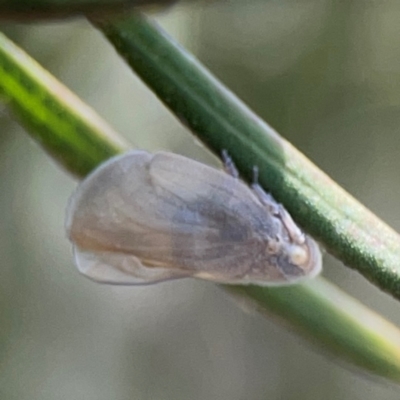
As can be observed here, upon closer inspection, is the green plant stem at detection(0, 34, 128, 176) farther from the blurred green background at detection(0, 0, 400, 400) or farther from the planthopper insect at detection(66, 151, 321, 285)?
the blurred green background at detection(0, 0, 400, 400)

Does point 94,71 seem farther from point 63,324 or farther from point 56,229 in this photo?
point 63,324

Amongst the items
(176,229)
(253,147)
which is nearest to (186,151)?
(176,229)

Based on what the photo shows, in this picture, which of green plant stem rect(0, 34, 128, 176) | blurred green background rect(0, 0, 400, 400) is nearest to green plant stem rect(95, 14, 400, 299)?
green plant stem rect(0, 34, 128, 176)

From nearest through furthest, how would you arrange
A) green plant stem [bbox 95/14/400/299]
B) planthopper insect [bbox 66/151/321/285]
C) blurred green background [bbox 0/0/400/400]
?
1. green plant stem [bbox 95/14/400/299]
2. planthopper insect [bbox 66/151/321/285]
3. blurred green background [bbox 0/0/400/400]

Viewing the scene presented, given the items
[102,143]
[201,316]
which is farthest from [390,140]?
[102,143]

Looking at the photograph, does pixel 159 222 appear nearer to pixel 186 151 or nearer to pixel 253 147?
pixel 253 147

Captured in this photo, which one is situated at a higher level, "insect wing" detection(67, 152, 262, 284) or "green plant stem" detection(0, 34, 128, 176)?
"green plant stem" detection(0, 34, 128, 176)
